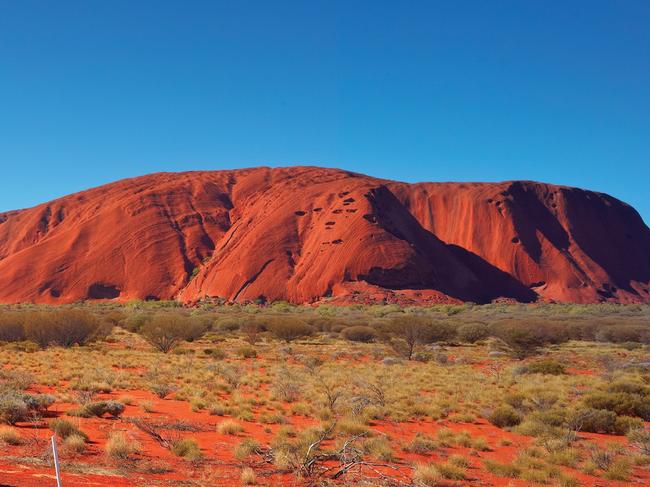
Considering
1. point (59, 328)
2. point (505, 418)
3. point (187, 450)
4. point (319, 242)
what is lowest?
point (59, 328)

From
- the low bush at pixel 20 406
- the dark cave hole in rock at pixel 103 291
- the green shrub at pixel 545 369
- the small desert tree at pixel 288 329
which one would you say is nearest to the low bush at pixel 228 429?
the low bush at pixel 20 406

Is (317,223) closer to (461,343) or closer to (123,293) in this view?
(123,293)

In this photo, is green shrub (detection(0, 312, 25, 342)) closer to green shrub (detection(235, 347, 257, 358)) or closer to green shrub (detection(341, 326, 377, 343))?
green shrub (detection(235, 347, 257, 358))

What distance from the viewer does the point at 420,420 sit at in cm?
1298

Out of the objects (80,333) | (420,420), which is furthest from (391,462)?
(80,333)

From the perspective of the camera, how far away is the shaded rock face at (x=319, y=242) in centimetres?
6794

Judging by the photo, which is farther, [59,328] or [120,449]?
[59,328]

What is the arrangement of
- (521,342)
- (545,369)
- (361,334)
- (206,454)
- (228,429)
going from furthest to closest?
(361,334), (521,342), (545,369), (228,429), (206,454)

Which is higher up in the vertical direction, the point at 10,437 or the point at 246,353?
the point at 10,437

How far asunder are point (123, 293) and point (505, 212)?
59.9 meters

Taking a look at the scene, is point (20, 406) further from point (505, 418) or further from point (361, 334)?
point (361, 334)

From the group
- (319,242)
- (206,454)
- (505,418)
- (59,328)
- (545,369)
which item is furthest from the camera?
(319,242)

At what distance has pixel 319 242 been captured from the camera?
231ft

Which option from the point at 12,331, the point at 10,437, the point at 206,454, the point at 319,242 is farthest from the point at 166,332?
the point at 319,242
